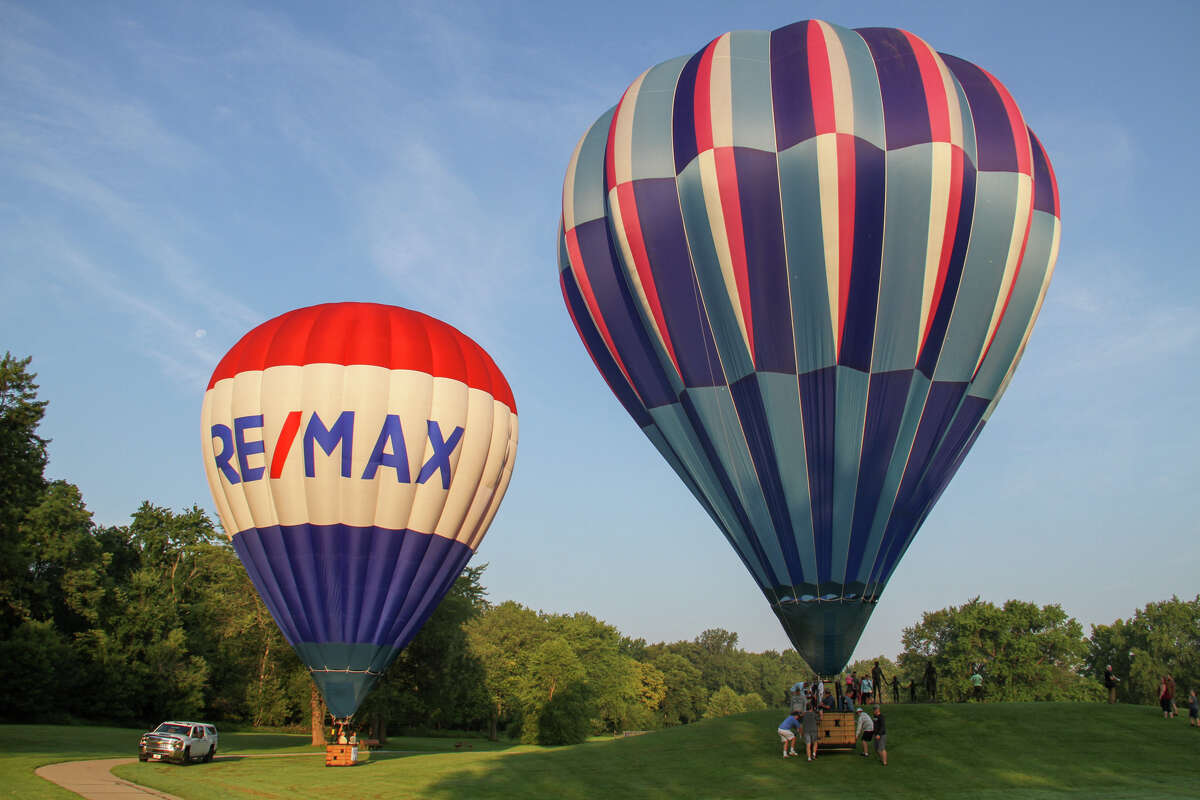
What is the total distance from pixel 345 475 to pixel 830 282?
1233 cm

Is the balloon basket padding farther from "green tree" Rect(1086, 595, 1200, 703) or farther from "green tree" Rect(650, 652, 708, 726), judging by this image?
"green tree" Rect(650, 652, 708, 726)

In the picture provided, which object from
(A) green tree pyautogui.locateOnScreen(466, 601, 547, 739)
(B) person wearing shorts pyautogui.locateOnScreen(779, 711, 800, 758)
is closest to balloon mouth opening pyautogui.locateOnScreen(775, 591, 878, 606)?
(B) person wearing shorts pyautogui.locateOnScreen(779, 711, 800, 758)

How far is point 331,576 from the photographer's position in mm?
21094

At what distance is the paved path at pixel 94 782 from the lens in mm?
13914

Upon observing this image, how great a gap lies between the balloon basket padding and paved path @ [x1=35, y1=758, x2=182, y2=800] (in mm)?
4584

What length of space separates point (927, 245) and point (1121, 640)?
228 ft

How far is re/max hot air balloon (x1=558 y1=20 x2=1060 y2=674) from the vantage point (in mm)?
16266

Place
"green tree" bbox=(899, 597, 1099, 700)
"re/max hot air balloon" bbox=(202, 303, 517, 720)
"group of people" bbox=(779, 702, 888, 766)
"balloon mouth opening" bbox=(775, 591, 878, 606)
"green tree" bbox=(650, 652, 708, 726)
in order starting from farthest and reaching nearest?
"green tree" bbox=(650, 652, 708, 726), "green tree" bbox=(899, 597, 1099, 700), "re/max hot air balloon" bbox=(202, 303, 517, 720), "group of people" bbox=(779, 702, 888, 766), "balloon mouth opening" bbox=(775, 591, 878, 606)

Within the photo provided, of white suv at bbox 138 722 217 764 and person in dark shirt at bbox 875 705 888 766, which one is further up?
person in dark shirt at bbox 875 705 888 766

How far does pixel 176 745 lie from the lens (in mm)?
20438

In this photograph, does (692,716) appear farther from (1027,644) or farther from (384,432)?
(384,432)

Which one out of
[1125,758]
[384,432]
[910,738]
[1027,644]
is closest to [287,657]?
[384,432]

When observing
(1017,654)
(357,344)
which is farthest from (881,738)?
(1017,654)

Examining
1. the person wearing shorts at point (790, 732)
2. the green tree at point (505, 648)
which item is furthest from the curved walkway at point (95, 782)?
the green tree at point (505, 648)
